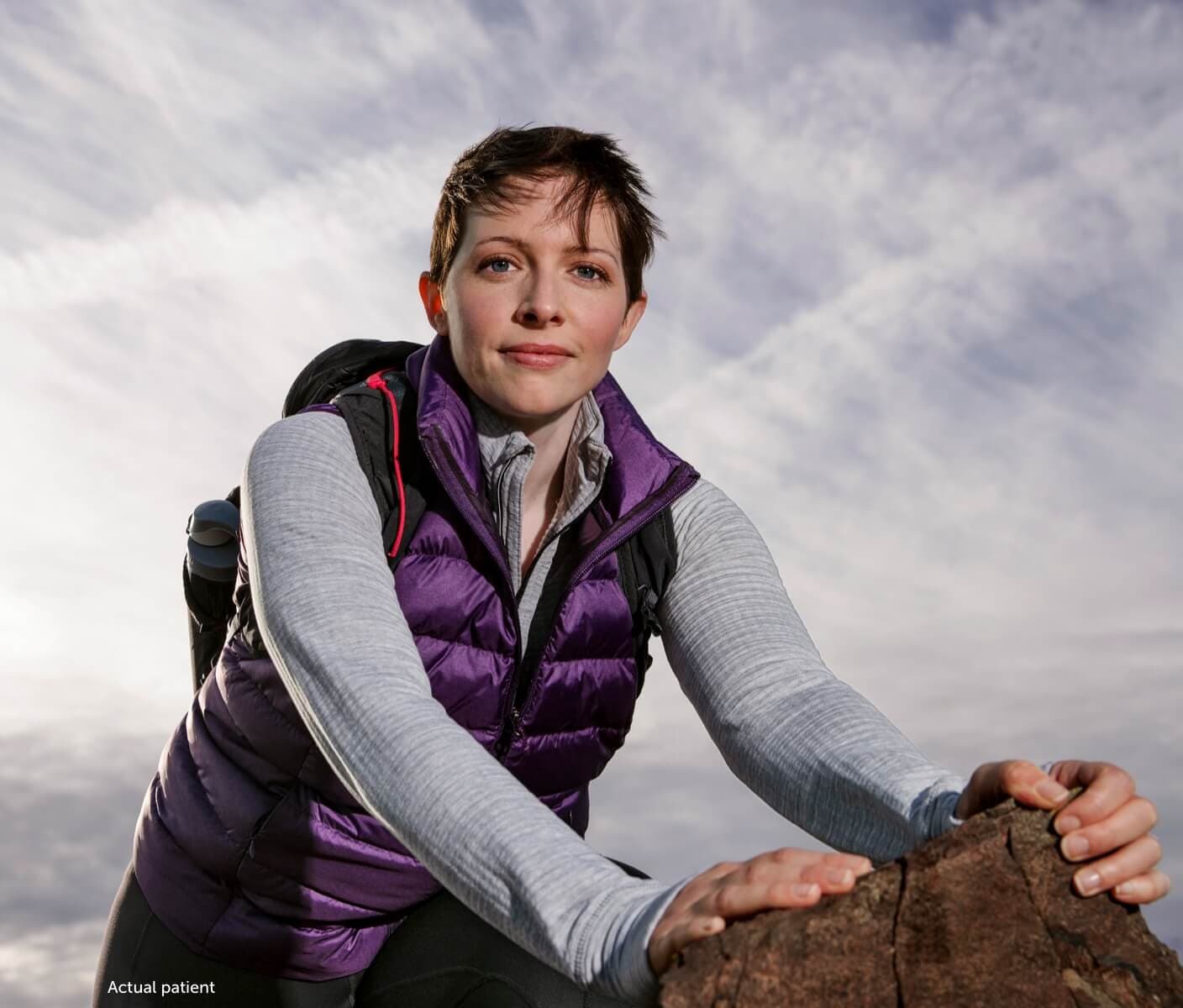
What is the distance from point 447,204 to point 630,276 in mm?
469

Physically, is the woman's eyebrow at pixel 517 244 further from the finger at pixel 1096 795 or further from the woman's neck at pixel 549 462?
the finger at pixel 1096 795

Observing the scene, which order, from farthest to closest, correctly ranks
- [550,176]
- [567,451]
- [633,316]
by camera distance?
[633,316] → [567,451] → [550,176]

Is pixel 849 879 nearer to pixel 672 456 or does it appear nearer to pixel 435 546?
pixel 435 546

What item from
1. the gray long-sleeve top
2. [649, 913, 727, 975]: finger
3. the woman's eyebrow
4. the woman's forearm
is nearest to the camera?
[649, 913, 727, 975]: finger

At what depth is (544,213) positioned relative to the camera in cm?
282

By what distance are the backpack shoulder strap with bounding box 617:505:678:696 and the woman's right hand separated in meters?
1.26

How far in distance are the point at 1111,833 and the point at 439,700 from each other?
Answer: 137cm

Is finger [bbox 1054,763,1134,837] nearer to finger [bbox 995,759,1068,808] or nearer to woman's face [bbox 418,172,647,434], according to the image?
finger [bbox 995,759,1068,808]

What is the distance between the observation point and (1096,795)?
1859 mm

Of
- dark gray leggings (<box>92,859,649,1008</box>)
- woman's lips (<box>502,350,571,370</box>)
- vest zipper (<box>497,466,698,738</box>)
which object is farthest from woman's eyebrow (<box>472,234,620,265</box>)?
dark gray leggings (<box>92,859,649,1008</box>)

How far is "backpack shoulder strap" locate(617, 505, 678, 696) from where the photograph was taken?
2.91 metres

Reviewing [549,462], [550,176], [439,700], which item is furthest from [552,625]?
[550,176]

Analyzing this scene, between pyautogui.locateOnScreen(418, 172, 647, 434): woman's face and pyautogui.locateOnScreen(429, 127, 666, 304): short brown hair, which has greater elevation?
pyautogui.locateOnScreen(429, 127, 666, 304): short brown hair

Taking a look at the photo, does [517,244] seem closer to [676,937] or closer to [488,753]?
[488,753]
